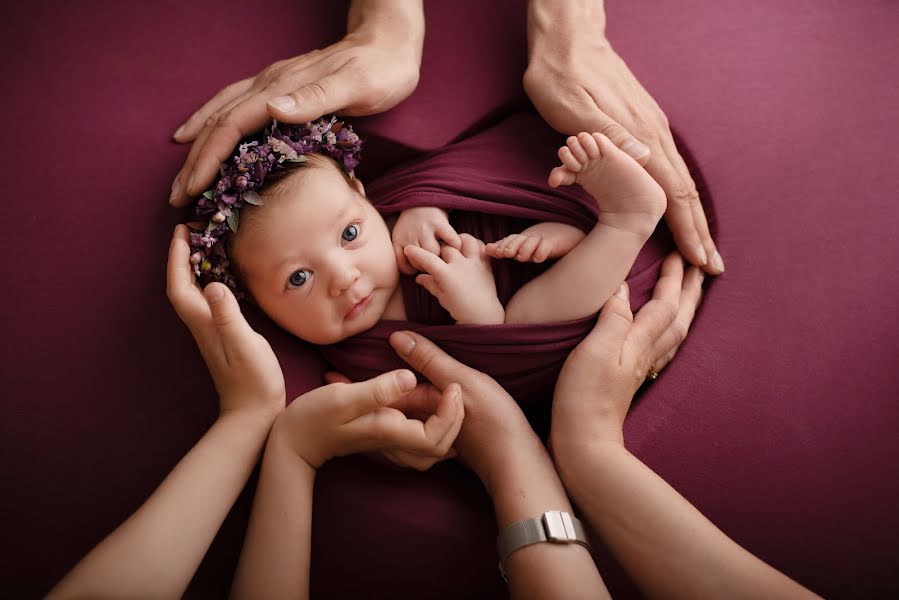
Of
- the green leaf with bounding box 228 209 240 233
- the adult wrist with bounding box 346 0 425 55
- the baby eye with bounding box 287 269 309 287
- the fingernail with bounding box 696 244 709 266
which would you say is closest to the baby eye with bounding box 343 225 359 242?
the baby eye with bounding box 287 269 309 287

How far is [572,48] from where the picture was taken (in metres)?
1.44

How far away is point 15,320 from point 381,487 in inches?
33.8

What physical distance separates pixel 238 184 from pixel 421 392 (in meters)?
0.57

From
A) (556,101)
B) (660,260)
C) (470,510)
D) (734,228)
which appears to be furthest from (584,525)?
(556,101)

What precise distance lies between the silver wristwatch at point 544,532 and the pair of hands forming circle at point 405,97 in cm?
68

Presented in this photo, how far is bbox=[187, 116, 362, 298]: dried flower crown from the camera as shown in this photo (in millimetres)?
1267

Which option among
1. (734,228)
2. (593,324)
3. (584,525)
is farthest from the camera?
(734,228)

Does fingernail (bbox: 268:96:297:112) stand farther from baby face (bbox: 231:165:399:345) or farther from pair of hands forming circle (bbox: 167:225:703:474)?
pair of hands forming circle (bbox: 167:225:703:474)

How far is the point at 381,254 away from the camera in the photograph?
4.43ft

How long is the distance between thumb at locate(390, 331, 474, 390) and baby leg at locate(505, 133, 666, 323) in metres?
0.19

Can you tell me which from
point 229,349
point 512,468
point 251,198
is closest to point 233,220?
point 251,198

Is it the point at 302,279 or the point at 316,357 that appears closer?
the point at 302,279

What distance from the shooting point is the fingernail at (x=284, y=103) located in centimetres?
126

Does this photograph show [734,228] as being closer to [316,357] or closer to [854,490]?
[854,490]
